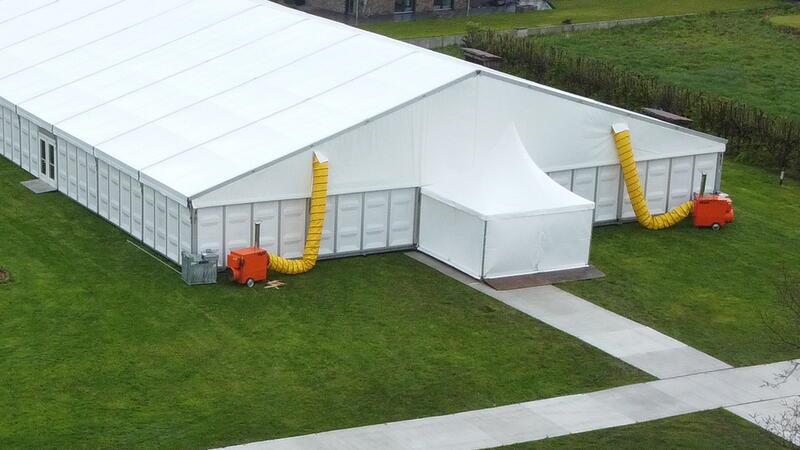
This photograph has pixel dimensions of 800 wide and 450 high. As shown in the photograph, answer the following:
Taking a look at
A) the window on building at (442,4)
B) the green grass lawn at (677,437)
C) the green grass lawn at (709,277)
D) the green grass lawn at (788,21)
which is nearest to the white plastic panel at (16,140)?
the green grass lawn at (709,277)

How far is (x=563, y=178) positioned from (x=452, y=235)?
16.6 feet

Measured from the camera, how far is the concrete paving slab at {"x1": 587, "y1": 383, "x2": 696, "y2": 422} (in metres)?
30.3

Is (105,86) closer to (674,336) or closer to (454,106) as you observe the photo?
(454,106)

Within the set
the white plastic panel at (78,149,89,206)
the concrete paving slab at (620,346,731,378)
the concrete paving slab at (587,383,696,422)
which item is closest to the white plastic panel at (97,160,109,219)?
the white plastic panel at (78,149,89,206)

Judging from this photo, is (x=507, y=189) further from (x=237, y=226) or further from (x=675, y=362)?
(x=675, y=362)

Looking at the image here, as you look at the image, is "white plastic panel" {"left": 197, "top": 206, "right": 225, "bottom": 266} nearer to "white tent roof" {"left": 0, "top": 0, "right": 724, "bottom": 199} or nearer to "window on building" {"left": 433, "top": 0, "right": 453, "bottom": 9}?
"white tent roof" {"left": 0, "top": 0, "right": 724, "bottom": 199}

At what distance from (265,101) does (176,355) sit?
37.8 ft

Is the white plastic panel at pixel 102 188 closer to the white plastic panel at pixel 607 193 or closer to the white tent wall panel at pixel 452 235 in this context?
the white tent wall panel at pixel 452 235

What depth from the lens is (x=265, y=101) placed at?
4122 cm

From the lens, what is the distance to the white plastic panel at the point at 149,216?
38.6 m

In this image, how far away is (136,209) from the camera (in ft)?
130

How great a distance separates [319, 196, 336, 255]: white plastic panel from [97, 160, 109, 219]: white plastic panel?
6.96 meters

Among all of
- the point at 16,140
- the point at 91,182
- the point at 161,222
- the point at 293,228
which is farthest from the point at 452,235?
the point at 16,140

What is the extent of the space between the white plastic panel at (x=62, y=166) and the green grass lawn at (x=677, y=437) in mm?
20661
